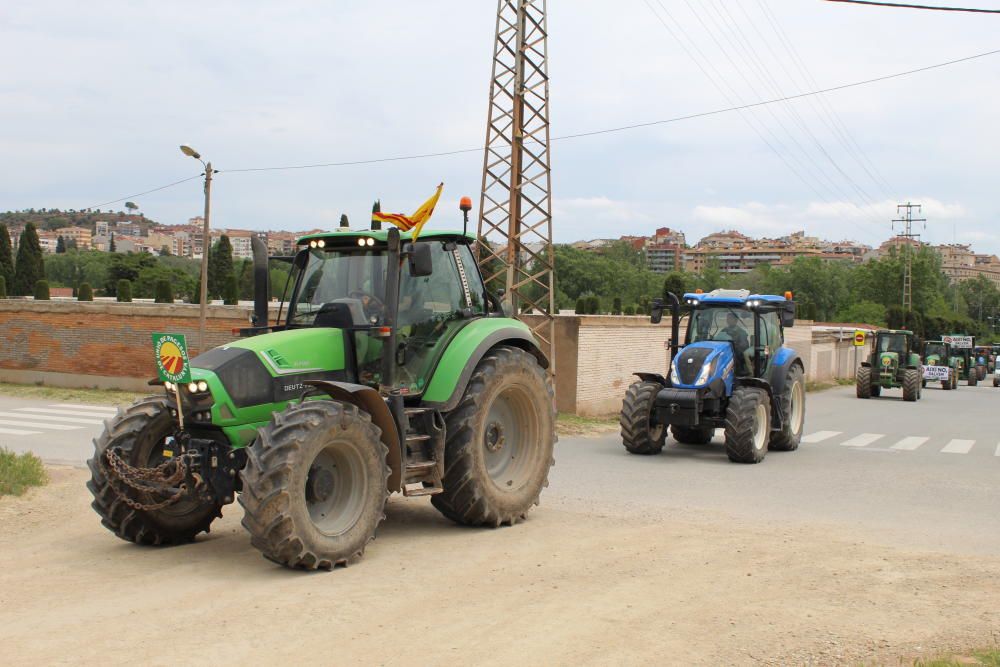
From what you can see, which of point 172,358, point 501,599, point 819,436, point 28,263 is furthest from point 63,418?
point 28,263

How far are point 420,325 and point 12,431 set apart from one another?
40.7 feet

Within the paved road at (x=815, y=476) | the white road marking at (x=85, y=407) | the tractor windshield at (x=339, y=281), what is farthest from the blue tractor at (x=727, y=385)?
the white road marking at (x=85, y=407)

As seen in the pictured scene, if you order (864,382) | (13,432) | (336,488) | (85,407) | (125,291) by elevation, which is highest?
(125,291)

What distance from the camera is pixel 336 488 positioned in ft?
23.7

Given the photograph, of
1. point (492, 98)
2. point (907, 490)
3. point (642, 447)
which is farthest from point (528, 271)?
point (907, 490)

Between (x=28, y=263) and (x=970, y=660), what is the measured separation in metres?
62.8

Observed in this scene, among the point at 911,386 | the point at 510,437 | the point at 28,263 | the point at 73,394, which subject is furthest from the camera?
the point at 28,263

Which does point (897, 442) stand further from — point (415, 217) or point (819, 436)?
point (415, 217)

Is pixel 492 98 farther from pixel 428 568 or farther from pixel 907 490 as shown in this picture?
pixel 428 568

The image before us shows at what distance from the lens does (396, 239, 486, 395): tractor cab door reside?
8156mm

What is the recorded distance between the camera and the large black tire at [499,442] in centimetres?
823

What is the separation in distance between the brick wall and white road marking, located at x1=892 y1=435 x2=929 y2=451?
1563 centimetres

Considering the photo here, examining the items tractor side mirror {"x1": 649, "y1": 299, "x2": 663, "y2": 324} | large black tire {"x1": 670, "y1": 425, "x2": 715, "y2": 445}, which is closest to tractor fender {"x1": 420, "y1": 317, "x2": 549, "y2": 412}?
tractor side mirror {"x1": 649, "y1": 299, "x2": 663, "y2": 324}

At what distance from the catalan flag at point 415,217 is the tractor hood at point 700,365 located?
23.9 ft
